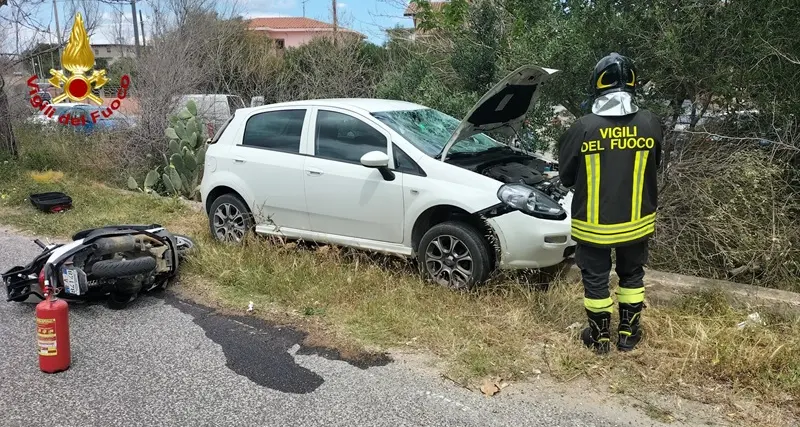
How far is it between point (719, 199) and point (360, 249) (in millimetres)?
3140

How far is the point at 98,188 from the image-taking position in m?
10.1

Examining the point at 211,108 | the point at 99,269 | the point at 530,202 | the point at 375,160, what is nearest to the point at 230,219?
the point at 99,269

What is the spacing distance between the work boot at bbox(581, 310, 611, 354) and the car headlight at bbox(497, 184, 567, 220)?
1054mm

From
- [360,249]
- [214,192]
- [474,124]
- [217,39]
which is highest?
[217,39]

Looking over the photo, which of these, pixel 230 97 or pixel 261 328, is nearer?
pixel 261 328

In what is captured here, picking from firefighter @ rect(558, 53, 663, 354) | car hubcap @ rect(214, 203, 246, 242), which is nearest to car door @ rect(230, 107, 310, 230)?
car hubcap @ rect(214, 203, 246, 242)

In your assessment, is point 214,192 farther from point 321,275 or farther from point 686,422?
point 686,422

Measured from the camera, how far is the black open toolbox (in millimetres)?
8719

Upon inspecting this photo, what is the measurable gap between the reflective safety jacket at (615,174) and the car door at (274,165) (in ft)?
9.69

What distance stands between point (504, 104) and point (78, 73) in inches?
395

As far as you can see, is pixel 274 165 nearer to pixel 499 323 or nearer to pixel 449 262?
pixel 449 262

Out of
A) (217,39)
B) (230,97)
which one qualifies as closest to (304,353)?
(230,97)

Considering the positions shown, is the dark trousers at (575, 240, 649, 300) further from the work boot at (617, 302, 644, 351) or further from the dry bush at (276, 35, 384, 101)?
the dry bush at (276, 35, 384, 101)

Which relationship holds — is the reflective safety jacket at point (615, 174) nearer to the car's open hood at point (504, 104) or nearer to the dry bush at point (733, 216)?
the car's open hood at point (504, 104)
